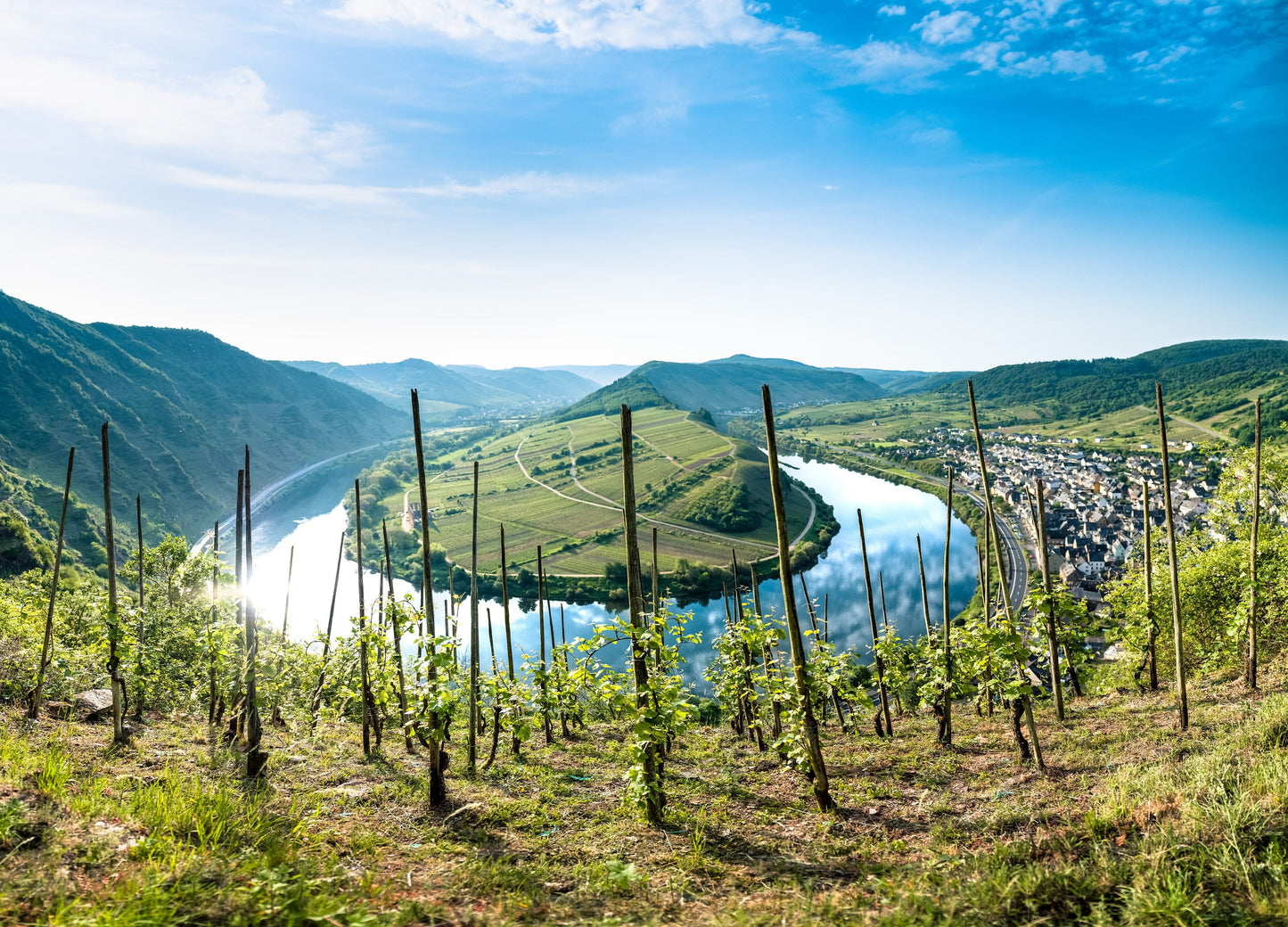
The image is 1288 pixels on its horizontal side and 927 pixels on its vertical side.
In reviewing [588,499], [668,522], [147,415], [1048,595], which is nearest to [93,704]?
[1048,595]

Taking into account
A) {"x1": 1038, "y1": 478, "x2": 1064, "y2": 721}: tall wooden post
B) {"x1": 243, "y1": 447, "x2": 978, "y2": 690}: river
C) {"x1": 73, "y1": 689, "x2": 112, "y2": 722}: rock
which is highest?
{"x1": 1038, "y1": 478, "x2": 1064, "y2": 721}: tall wooden post

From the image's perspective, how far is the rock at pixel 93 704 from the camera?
502 inches

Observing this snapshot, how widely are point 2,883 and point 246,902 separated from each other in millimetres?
1883

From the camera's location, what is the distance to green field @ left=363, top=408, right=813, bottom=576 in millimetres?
83938

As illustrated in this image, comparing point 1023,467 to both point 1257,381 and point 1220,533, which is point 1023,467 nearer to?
point 1257,381

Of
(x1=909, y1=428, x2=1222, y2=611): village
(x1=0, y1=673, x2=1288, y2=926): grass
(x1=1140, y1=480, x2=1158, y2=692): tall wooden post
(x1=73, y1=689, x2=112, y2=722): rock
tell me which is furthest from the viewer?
(x1=909, y1=428, x2=1222, y2=611): village

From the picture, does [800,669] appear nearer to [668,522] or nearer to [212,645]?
[212,645]

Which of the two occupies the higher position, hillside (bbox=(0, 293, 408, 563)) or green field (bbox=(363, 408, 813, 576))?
hillside (bbox=(0, 293, 408, 563))

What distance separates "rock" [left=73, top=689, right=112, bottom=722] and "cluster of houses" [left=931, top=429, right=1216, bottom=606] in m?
48.8

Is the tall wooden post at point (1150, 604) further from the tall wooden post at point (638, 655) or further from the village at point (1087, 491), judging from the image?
the village at point (1087, 491)

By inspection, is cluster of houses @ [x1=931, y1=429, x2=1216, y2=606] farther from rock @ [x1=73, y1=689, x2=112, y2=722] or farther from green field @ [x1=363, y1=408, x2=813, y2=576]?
rock @ [x1=73, y1=689, x2=112, y2=722]

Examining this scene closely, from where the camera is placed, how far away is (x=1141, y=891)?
5.18m

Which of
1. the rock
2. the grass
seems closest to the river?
the grass

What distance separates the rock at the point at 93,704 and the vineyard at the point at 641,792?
0.19ft
